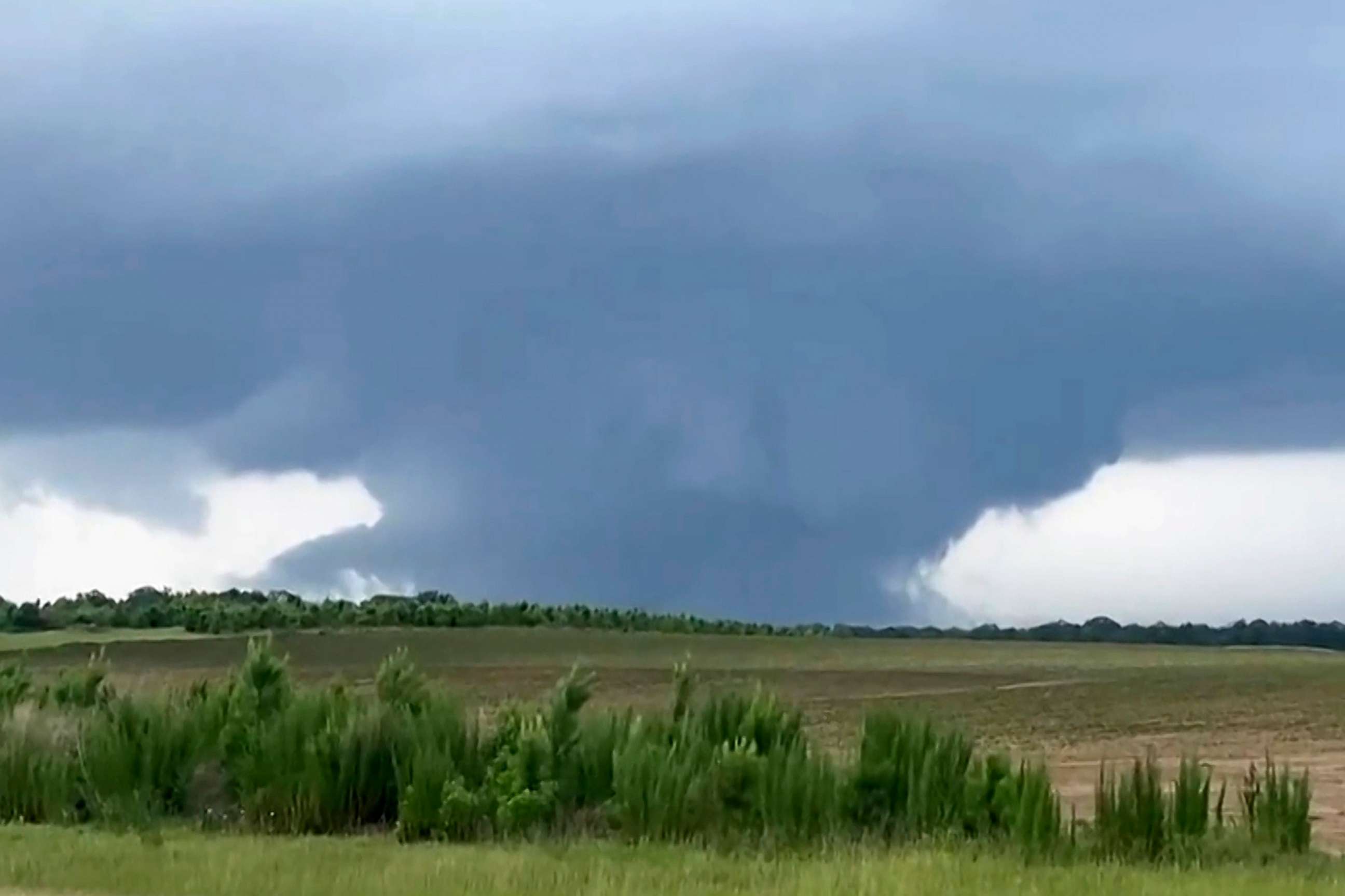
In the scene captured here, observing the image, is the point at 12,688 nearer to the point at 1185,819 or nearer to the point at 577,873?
the point at 577,873

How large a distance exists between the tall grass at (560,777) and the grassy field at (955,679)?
2.85 metres

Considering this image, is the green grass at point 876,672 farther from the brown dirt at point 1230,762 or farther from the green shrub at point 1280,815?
the green shrub at point 1280,815

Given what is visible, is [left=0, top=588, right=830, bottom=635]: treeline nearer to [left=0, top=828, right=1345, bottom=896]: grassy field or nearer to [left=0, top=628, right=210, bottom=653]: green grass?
[left=0, top=628, right=210, bottom=653]: green grass

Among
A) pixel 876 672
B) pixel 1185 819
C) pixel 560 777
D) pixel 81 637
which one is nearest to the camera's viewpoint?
pixel 1185 819

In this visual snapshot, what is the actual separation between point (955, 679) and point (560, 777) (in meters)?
39.8

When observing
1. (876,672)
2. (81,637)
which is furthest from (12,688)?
(81,637)

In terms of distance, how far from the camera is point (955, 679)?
61094mm

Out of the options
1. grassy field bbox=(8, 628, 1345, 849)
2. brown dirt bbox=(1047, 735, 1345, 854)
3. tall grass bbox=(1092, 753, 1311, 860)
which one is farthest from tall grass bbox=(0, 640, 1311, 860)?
grassy field bbox=(8, 628, 1345, 849)

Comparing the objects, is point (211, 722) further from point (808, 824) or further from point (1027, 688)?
point (1027, 688)

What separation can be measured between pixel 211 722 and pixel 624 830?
6544 mm

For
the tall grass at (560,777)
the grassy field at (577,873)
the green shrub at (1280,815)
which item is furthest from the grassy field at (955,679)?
the grassy field at (577,873)

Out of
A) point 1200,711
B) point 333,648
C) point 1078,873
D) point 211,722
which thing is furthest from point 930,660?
point 1078,873

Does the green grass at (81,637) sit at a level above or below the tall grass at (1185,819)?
above

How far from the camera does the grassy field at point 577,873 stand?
1700cm
